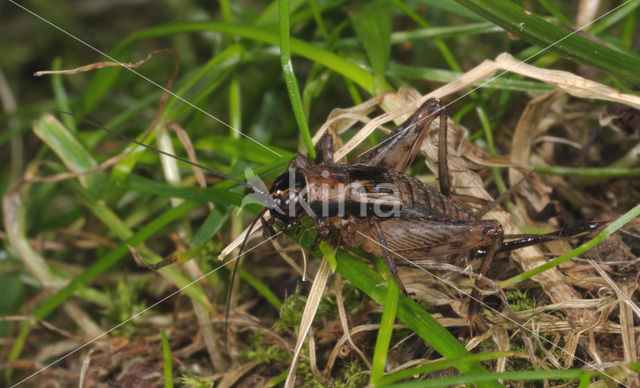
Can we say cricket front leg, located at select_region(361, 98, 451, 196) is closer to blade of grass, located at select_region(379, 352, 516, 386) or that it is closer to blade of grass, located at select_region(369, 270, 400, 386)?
blade of grass, located at select_region(369, 270, 400, 386)

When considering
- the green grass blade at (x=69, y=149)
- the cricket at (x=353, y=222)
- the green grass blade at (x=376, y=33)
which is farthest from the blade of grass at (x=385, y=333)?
the green grass blade at (x=69, y=149)

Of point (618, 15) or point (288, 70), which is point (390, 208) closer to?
point (288, 70)

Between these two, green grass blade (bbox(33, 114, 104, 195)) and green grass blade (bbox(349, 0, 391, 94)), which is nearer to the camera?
green grass blade (bbox(349, 0, 391, 94))

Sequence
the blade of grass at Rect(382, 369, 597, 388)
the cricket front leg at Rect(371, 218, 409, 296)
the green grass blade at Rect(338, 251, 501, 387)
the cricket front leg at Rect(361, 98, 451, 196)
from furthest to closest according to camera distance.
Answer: the cricket front leg at Rect(361, 98, 451, 196) → the cricket front leg at Rect(371, 218, 409, 296) → the green grass blade at Rect(338, 251, 501, 387) → the blade of grass at Rect(382, 369, 597, 388)

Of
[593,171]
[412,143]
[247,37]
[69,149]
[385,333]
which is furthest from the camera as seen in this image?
[69,149]

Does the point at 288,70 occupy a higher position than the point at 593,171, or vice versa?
the point at 288,70

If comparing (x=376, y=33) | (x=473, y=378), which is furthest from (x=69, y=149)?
(x=473, y=378)

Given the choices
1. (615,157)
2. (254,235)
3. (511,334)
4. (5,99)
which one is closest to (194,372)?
(254,235)

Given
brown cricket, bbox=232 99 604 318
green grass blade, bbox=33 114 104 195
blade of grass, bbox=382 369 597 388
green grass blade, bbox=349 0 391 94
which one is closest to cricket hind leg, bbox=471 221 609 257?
brown cricket, bbox=232 99 604 318
